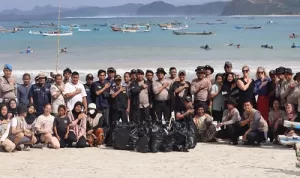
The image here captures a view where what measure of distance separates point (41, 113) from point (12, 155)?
124 cm

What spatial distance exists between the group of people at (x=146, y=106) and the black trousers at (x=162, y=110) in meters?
0.02

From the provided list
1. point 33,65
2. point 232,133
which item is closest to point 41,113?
point 232,133

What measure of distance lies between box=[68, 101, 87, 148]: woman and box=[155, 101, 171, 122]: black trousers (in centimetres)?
→ 144

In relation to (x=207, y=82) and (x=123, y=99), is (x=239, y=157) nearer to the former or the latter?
(x=207, y=82)

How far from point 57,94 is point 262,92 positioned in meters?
3.78

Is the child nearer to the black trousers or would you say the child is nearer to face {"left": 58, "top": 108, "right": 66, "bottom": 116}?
face {"left": 58, "top": 108, "right": 66, "bottom": 116}

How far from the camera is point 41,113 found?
10016mm

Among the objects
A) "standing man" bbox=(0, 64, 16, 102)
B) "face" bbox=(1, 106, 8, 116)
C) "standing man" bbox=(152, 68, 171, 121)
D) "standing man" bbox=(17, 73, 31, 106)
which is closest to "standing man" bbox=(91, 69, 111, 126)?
"standing man" bbox=(152, 68, 171, 121)

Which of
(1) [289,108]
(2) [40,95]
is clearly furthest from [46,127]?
(1) [289,108]

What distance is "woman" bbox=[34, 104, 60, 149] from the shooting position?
9.45 metres

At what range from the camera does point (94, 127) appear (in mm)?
9875

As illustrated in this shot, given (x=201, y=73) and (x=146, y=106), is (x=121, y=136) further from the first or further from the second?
(x=201, y=73)

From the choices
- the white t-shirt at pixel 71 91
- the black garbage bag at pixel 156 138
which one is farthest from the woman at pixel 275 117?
the white t-shirt at pixel 71 91

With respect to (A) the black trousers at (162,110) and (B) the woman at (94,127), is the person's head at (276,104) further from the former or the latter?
(B) the woman at (94,127)
